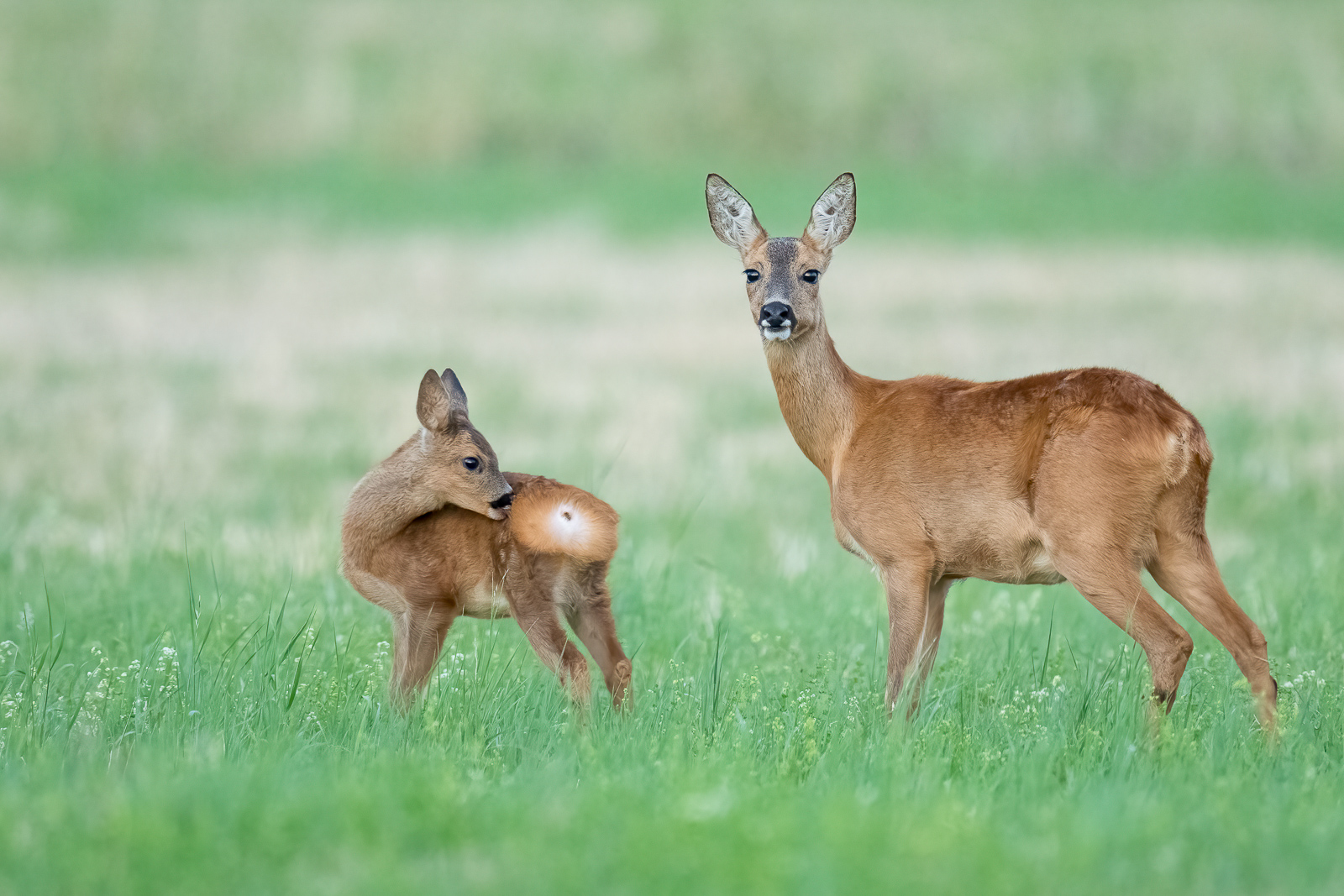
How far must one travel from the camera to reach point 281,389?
1472 cm

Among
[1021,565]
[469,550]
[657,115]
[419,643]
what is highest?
[657,115]

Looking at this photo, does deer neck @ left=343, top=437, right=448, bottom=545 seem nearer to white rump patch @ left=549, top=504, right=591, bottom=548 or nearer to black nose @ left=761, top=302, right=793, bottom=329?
white rump patch @ left=549, top=504, right=591, bottom=548

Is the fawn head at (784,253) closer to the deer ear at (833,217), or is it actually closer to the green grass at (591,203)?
the deer ear at (833,217)

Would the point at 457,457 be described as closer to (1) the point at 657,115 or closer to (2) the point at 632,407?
(2) the point at 632,407

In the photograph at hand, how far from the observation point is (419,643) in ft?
20.0

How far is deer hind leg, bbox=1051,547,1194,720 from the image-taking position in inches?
224

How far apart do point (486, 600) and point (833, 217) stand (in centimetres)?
208

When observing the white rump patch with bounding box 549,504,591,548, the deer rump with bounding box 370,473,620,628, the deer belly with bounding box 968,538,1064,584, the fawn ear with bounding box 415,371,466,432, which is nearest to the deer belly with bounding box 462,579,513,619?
the deer rump with bounding box 370,473,620,628

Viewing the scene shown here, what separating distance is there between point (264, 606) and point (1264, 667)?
4.10 meters

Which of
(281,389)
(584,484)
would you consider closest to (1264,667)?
(584,484)

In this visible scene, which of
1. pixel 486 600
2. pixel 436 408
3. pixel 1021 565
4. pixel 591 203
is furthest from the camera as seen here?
pixel 591 203

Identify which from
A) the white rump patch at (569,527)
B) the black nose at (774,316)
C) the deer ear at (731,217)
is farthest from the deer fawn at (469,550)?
the deer ear at (731,217)

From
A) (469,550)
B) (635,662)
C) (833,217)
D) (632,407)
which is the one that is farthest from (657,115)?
(469,550)

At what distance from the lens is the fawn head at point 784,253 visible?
6320 mm
